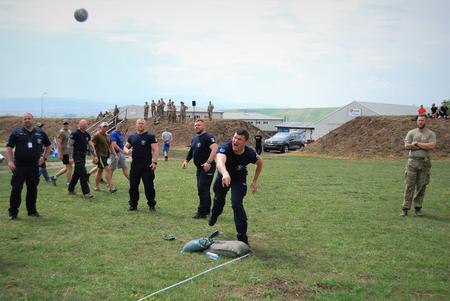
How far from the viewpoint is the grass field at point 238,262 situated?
5523 mm

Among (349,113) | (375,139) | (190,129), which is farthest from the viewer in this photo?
(349,113)

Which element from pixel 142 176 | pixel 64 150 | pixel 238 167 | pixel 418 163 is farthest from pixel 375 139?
pixel 238 167

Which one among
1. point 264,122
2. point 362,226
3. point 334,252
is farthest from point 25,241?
point 264,122

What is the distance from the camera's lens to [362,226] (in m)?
9.24

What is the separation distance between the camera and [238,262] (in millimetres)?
6641

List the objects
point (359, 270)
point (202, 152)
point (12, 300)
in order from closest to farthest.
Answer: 1. point (12, 300)
2. point (359, 270)
3. point (202, 152)

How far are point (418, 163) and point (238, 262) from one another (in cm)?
588

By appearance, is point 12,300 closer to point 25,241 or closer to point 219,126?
point 25,241

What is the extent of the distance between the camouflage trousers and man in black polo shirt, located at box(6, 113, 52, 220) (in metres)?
8.37

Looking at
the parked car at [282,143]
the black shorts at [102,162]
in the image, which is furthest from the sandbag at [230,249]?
the parked car at [282,143]

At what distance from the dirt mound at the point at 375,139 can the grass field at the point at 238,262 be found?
22.5m

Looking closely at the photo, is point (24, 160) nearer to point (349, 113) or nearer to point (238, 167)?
point (238, 167)

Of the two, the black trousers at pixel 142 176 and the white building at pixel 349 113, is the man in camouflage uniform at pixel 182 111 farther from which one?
the black trousers at pixel 142 176

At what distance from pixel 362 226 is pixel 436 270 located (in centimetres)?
281
